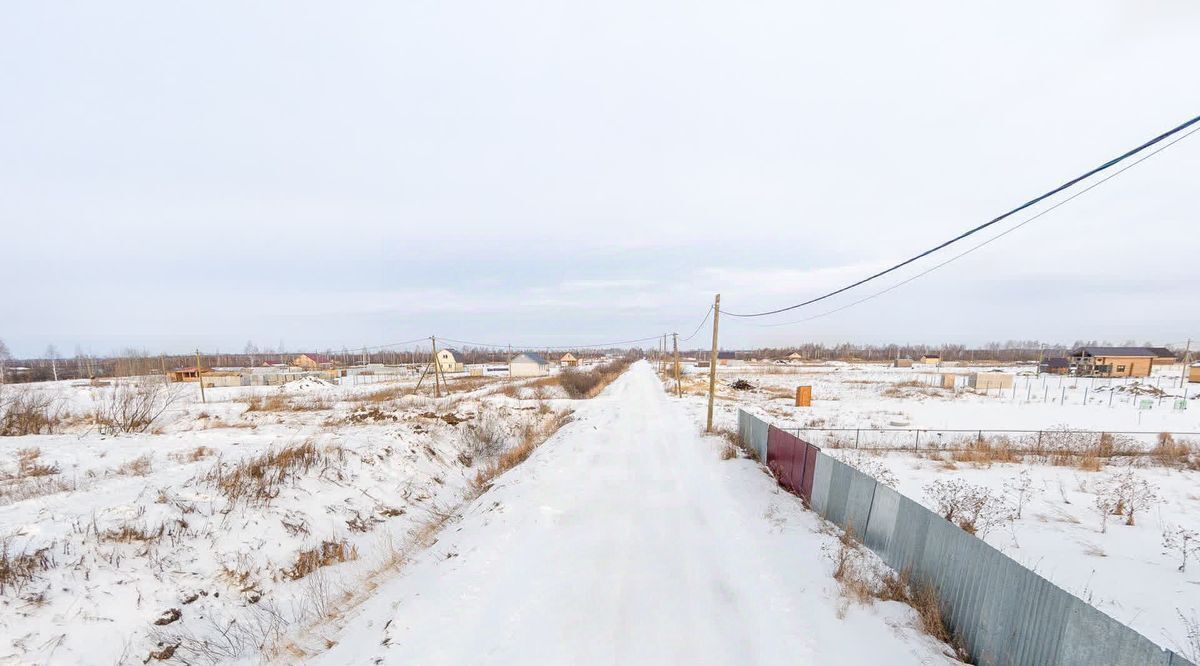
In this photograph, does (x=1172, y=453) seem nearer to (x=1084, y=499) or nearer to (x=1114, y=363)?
(x=1084, y=499)

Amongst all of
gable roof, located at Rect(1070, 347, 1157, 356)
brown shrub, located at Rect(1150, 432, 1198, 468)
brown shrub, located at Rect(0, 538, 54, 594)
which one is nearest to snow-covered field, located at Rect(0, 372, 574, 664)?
brown shrub, located at Rect(0, 538, 54, 594)

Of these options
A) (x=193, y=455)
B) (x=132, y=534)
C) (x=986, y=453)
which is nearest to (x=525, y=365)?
(x=193, y=455)

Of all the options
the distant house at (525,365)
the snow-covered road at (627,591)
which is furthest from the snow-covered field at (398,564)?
the distant house at (525,365)

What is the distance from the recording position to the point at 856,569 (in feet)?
21.7

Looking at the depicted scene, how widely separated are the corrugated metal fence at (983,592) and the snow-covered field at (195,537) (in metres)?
8.18

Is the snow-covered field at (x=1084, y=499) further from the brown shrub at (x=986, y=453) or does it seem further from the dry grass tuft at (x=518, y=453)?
the dry grass tuft at (x=518, y=453)

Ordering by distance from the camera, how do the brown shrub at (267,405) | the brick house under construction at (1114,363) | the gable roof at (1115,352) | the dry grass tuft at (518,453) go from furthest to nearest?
the gable roof at (1115,352) → the brick house under construction at (1114,363) → the brown shrub at (267,405) → the dry grass tuft at (518,453)

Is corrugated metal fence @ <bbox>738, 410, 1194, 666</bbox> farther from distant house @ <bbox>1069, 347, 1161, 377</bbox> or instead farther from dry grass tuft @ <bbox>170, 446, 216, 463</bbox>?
distant house @ <bbox>1069, 347, 1161, 377</bbox>

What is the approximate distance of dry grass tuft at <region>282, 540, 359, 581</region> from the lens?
8.19 metres

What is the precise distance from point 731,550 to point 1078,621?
14.5 feet

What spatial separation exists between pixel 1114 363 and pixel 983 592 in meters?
89.0

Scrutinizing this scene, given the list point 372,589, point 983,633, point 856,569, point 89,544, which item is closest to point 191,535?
point 89,544

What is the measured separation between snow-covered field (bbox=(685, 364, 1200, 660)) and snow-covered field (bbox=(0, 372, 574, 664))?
11963mm

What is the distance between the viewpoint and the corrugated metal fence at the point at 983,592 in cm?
350
